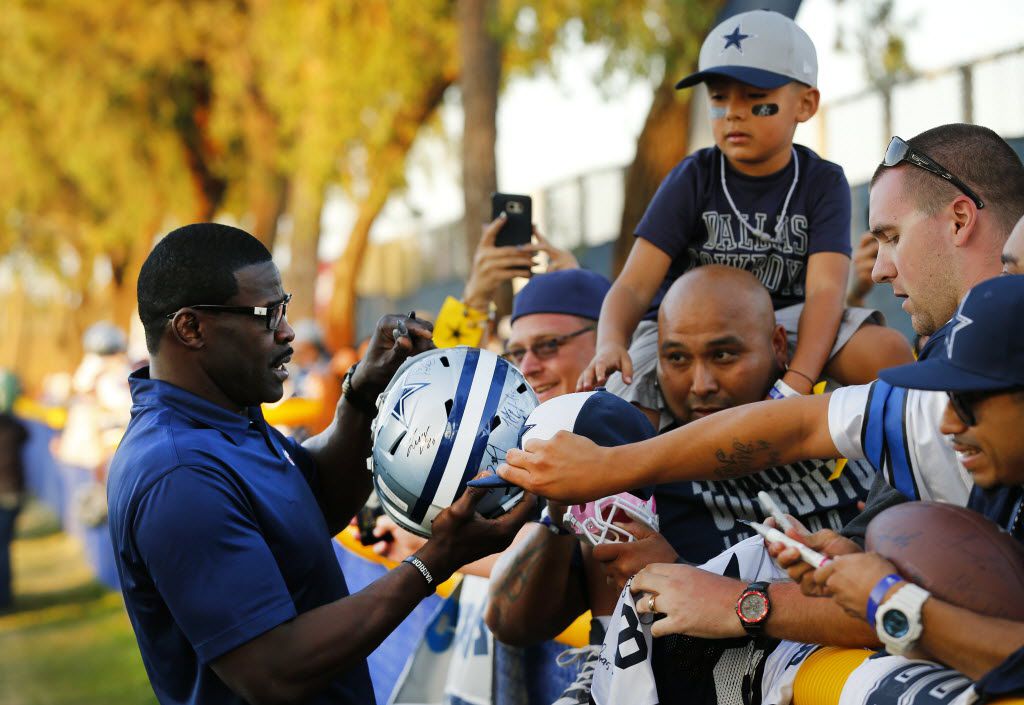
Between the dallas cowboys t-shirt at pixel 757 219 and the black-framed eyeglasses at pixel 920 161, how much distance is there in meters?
1.16

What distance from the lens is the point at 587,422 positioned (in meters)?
3.57

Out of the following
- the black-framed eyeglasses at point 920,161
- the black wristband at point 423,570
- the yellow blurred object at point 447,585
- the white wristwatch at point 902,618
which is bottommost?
the yellow blurred object at point 447,585

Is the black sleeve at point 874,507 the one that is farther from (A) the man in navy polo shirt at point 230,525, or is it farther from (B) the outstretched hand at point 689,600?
(A) the man in navy polo shirt at point 230,525

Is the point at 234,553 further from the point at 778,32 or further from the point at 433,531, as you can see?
the point at 778,32

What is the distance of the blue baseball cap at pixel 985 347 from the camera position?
263 cm

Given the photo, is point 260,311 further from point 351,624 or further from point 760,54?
point 760,54

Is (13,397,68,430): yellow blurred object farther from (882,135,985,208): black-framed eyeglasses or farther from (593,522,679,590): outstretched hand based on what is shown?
(882,135,985,208): black-framed eyeglasses

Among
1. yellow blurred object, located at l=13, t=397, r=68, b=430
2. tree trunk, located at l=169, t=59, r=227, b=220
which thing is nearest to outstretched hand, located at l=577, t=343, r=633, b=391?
yellow blurred object, located at l=13, t=397, r=68, b=430

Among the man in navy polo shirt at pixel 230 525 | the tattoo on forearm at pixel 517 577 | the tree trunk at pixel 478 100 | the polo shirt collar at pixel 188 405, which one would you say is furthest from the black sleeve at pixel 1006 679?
the tree trunk at pixel 478 100

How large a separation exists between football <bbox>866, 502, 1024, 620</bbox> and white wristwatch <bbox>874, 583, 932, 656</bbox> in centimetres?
7

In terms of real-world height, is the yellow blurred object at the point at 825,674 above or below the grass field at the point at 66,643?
above

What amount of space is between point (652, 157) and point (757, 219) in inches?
249

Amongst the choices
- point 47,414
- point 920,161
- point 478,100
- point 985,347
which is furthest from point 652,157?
point 47,414

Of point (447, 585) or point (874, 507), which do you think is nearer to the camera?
point (874, 507)
